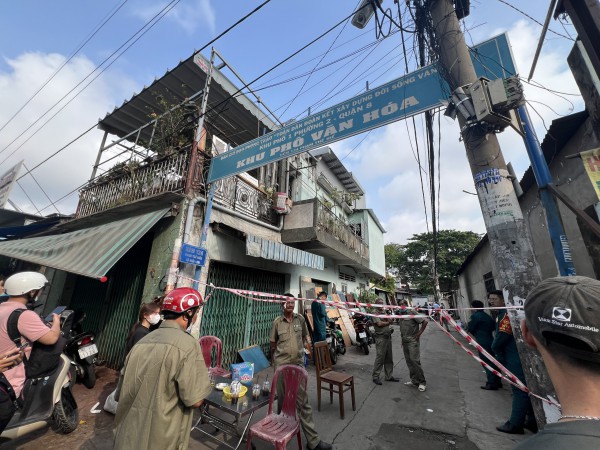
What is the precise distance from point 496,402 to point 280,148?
20.4ft

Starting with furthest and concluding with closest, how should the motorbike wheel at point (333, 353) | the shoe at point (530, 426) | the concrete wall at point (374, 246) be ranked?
the concrete wall at point (374, 246), the motorbike wheel at point (333, 353), the shoe at point (530, 426)

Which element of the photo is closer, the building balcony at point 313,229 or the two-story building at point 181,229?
the two-story building at point 181,229

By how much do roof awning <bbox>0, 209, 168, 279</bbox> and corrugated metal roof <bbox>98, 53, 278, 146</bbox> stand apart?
130 inches

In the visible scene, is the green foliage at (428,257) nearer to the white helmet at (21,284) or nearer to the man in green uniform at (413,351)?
the man in green uniform at (413,351)

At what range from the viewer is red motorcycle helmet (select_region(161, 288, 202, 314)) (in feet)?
7.00

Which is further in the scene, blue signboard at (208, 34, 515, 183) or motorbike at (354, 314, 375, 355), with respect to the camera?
motorbike at (354, 314, 375, 355)

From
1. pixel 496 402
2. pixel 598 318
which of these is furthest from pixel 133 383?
pixel 496 402

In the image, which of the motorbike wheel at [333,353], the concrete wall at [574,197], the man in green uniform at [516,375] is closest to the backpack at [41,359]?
the man in green uniform at [516,375]

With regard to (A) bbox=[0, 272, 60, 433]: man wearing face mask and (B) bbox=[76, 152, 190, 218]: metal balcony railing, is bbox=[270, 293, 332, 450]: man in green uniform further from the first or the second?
(B) bbox=[76, 152, 190, 218]: metal balcony railing

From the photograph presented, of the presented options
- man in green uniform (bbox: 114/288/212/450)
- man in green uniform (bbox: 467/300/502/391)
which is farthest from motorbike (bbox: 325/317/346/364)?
man in green uniform (bbox: 114/288/212/450)

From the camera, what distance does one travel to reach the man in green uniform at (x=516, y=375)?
370cm

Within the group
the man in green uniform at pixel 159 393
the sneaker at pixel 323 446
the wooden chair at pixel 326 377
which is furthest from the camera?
the wooden chair at pixel 326 377

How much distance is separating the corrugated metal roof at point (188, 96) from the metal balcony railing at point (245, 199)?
1.79 m

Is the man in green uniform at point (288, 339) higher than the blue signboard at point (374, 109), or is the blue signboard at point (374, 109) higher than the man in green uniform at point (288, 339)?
the blue signboard at point (374, 109)
